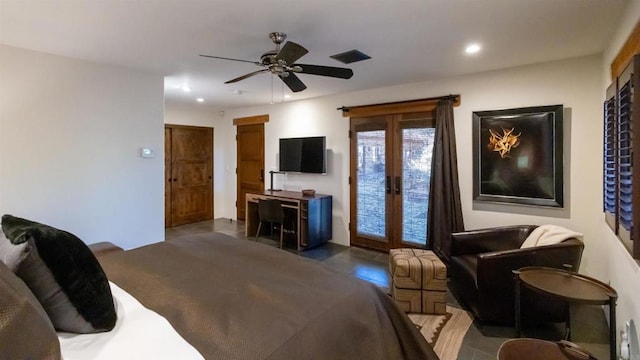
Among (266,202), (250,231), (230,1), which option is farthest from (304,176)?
(230,1)

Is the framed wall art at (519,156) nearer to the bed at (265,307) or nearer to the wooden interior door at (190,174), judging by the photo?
the bed at (265,307)

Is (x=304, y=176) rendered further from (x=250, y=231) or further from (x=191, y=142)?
(x=191, y=142)

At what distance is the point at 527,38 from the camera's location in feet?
8.76

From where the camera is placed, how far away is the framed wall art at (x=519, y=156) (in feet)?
10.7

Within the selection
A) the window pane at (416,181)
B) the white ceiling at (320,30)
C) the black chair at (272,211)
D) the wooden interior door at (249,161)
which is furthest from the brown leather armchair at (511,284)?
the wooden interior door at (249,161)

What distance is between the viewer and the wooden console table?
4707 millimetres

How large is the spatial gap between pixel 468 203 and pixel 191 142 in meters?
5.36

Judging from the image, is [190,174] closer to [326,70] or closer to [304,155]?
[304,155]

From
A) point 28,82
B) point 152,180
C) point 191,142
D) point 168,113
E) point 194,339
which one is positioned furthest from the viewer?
point 191,142

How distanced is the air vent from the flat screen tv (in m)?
1.87

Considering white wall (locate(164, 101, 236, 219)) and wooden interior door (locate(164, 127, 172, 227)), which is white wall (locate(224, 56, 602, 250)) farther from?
wooden interior door (locate(164, 127, 172, 227))

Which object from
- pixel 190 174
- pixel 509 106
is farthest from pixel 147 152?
Result: pixel 509 106

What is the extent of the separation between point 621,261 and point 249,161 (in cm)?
558

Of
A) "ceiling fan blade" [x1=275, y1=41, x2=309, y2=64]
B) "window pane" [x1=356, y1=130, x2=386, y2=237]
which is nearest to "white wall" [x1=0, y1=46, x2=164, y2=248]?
"ceiling fan blade" [x1=275, y1=41, x2=309, y2=64]
